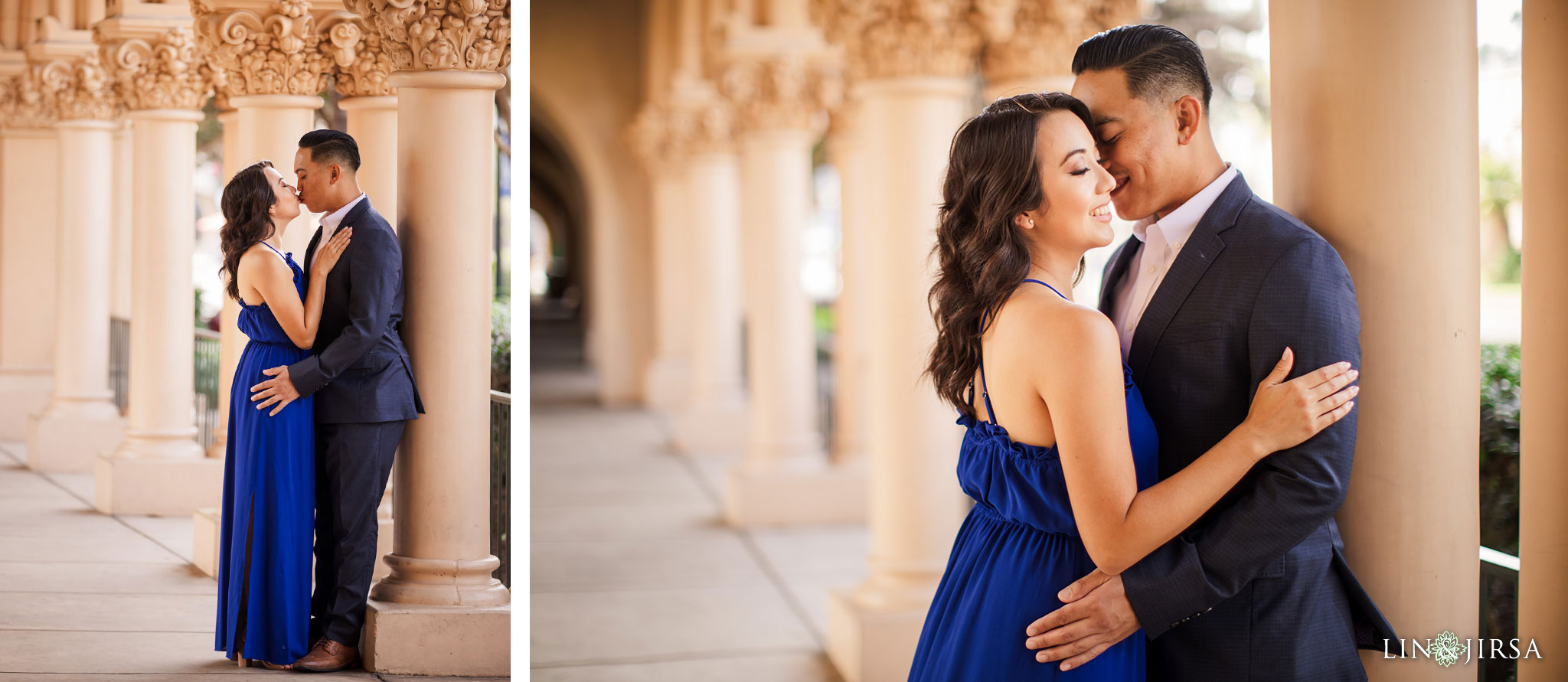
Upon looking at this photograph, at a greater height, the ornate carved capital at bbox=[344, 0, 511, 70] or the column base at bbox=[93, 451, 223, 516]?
the ornate carved capital at bbox=[344, 0, 511, 70]

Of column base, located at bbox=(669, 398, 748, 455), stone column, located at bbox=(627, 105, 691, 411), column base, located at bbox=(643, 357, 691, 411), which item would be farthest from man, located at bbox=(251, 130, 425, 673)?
column base, located at bbox=(643, 357, 691, 411)

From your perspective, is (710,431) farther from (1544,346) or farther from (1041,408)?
(1041,408)

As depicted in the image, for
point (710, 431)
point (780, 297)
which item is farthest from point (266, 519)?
point (710, 431)

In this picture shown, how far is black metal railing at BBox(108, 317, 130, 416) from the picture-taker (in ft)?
10.5

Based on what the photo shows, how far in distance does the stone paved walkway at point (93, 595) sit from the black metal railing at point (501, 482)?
0.37m

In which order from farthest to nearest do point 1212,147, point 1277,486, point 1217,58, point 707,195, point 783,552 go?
point 1217,58, point 707,195, point 783,552, point 1212,147, point 1277,486

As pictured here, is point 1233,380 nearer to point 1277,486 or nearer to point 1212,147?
point 1277,486

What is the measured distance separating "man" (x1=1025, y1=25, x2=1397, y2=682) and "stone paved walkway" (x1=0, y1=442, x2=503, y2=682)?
1946 millimetres

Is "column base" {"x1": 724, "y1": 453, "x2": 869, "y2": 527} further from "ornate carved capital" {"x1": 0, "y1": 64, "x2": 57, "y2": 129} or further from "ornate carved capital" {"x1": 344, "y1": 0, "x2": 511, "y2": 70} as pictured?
"ornate carved capital" {"x1": 0, "y1": 64, "x2": 57, "y2": 129}

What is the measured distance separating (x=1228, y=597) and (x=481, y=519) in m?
2.09

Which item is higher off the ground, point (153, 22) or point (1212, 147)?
point (153, 22)

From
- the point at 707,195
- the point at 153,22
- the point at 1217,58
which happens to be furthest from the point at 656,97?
the point at 153,22

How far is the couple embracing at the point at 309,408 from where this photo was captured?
117 inches

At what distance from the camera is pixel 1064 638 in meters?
2.23
